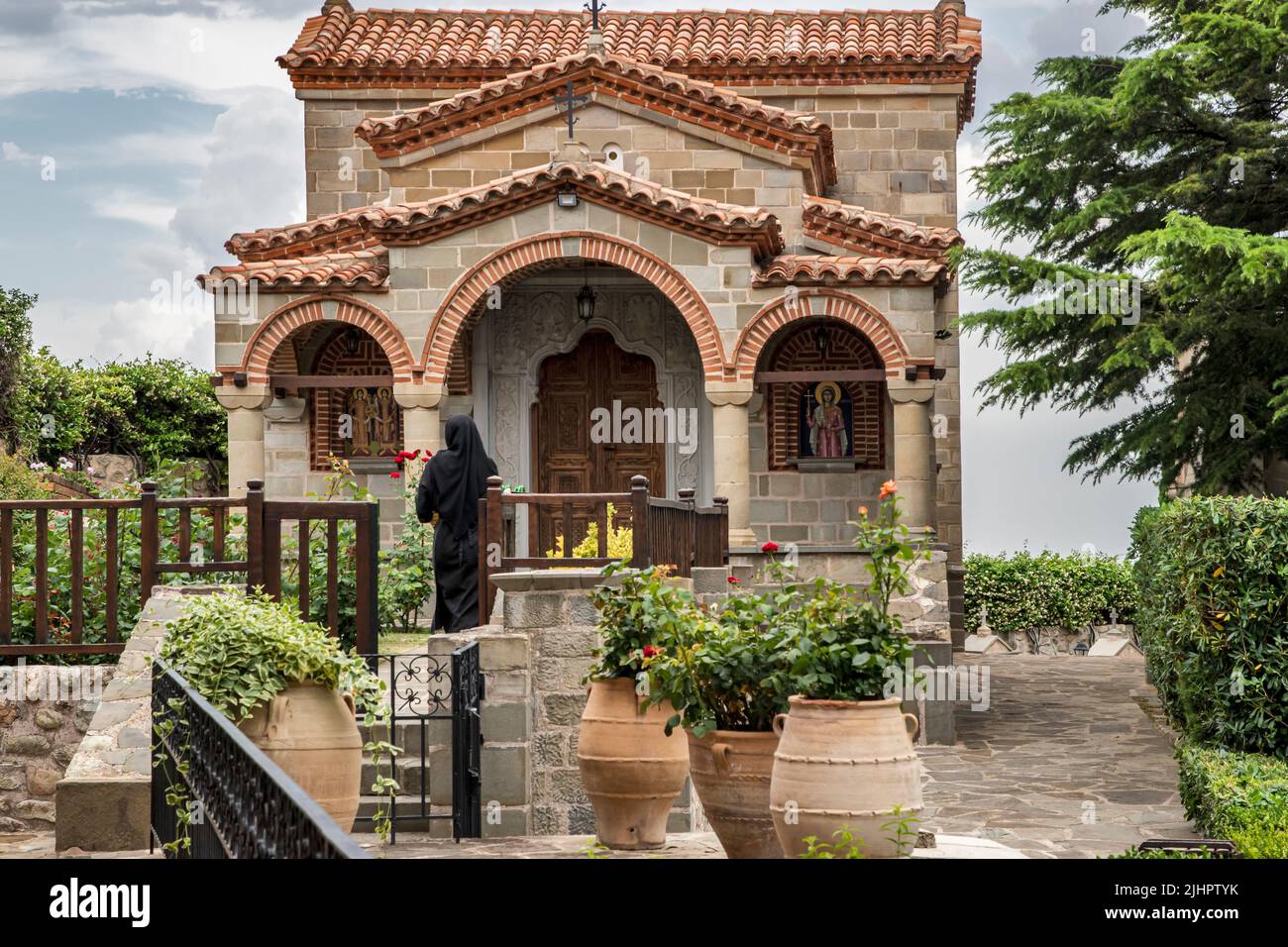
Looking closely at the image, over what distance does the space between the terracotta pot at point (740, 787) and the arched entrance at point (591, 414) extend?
40.2 ft

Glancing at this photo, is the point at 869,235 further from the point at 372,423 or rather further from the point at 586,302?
the point at 372,423

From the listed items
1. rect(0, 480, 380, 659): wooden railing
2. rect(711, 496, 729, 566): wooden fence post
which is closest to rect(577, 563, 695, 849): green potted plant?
rect(0, 480, 380, 659): wooden railing

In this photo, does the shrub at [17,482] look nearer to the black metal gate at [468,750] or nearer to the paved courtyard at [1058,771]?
the black metal gate at [468,750]

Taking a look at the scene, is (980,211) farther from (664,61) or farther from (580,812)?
(580,812)

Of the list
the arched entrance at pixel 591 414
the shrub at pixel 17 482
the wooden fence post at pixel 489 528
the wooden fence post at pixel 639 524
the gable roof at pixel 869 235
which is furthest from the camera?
the arched entrance at pixel 591 414

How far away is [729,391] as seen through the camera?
16469mm

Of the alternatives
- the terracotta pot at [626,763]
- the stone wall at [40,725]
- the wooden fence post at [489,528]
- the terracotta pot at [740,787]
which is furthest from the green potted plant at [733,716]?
the stone wall at [40,725]

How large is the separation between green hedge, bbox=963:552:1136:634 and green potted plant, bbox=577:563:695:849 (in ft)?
52.3

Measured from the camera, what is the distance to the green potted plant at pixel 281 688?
6.64 metres

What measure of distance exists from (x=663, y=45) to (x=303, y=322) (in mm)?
8000

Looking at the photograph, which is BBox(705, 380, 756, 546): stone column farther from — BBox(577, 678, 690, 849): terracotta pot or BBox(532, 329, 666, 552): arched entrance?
BBox(577, 678, 690, 849): terracotta pot

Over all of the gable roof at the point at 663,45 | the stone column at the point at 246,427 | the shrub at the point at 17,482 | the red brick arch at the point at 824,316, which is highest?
the gable roof at the point at 663,45

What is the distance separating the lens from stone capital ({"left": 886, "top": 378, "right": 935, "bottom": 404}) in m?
16.5
